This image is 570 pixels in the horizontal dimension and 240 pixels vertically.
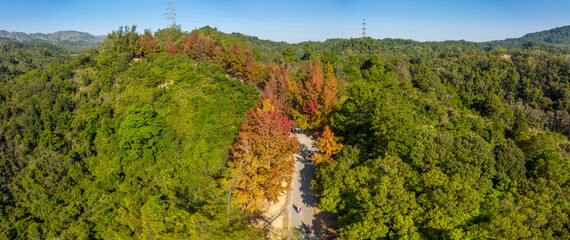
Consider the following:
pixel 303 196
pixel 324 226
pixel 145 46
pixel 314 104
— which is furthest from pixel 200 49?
pixel 324 226

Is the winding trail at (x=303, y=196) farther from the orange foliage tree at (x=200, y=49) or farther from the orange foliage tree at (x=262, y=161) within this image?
the orange foliage tree at (x=200, y=49)

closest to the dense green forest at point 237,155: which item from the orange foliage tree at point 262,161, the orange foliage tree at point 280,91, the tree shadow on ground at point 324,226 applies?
the orange foliage tree at point 262,161

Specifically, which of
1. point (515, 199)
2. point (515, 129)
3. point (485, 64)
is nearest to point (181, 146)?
point (515, 199)

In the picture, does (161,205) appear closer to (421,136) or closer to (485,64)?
(421,136)

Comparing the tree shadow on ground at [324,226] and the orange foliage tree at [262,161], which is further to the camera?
the orange foliage tree at [262,161]

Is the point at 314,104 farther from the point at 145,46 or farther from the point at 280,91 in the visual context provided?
the point at 145,46

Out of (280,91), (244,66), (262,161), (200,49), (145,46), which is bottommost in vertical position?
(262,161)

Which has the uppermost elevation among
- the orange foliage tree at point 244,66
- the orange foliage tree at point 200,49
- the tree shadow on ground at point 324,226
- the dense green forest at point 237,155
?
the orange foliage tree at point 200,49
